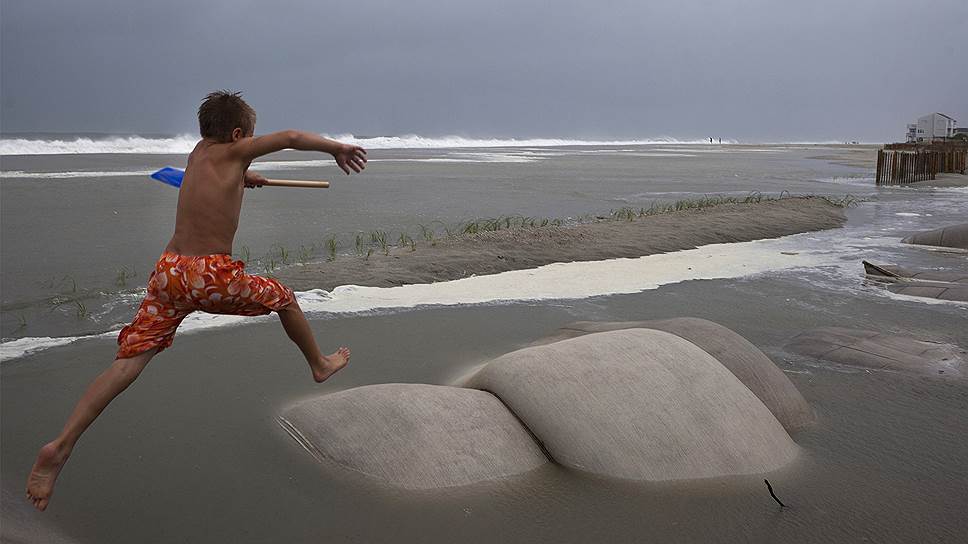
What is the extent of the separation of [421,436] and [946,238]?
38.0ft

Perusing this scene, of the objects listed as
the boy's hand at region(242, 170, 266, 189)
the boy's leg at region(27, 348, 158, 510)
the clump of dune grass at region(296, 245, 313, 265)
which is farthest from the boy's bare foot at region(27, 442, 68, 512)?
the clump of dune grass at region(296, 245, 313, 265)

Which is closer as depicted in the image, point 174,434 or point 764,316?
point 174,434

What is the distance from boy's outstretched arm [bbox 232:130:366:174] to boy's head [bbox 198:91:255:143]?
75 millimetres

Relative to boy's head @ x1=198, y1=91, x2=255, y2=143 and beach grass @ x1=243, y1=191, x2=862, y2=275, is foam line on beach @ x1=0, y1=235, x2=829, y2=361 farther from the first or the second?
boy's head @ x1=198, y1=91, x2=255, y2=143

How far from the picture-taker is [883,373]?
6.23m

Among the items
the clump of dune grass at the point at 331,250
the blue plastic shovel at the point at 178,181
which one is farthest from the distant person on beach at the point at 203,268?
the clump of dune grass at the point at 331,250

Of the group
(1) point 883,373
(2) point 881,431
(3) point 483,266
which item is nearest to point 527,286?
(3) point 483,266

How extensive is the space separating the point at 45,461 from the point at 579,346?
2.82 metres

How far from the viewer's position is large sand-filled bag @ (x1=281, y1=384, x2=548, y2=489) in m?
4.39

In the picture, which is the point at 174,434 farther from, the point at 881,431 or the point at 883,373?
the point at 883,373

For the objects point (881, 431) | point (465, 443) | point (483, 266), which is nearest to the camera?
point (465, 443)

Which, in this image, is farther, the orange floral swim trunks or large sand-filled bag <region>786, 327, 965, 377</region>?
large sand-filled bag <region>786, 327, 965, 377</region>

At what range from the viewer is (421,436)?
14.7ft

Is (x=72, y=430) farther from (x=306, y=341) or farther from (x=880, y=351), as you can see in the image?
(x=880, y=351)
